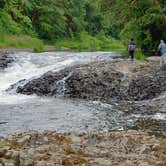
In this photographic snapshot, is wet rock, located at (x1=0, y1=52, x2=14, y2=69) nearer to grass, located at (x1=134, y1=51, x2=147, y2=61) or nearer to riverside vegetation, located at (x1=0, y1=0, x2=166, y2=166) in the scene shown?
riverside vegetation, located at (x1=0, y1=0, x2=166, y2=166)

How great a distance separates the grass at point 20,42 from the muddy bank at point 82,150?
103ft

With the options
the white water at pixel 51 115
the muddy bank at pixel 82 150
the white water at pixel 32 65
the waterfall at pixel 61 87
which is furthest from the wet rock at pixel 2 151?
the waterfall at pixel 61 87

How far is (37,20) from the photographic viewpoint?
5844 centimetres

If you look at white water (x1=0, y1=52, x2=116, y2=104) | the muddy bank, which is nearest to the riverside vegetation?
the muddy bank

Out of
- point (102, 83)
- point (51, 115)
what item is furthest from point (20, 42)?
point (51, 115)

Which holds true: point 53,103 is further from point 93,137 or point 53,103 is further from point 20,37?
point 20,37

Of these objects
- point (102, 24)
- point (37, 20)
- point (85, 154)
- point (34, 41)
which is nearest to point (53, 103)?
point (85, 154)

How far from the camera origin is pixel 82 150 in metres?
10.8

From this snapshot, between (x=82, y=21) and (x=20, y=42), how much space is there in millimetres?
25638

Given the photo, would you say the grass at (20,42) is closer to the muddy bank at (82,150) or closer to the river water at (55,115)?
the river water at (55,115)

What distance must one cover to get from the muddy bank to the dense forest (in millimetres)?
18582

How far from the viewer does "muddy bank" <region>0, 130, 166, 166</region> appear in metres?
9.62

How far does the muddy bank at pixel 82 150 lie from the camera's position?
31.6ft

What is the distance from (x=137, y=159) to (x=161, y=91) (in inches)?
440
